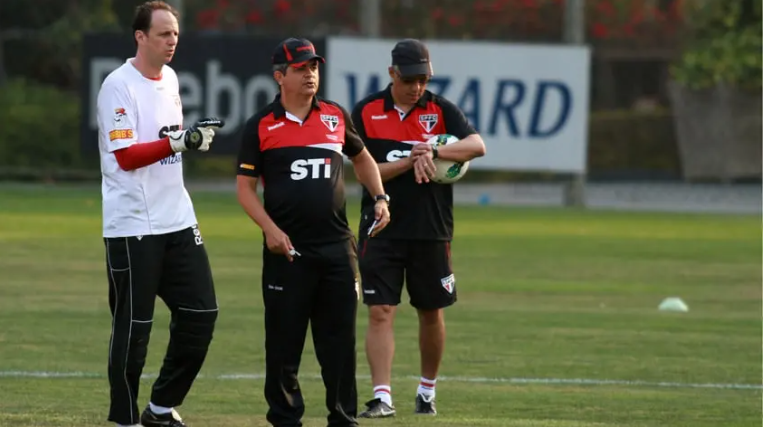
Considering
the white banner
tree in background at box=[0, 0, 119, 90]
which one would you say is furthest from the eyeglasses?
tree in background at box=[0, 0, 119, 90]

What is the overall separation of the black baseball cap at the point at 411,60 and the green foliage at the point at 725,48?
3141 centimetres

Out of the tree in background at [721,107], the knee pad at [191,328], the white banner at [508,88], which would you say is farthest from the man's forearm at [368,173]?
the tree in background at [721,107]

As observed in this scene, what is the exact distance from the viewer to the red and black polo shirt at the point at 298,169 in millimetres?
8594

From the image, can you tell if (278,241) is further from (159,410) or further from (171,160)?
(159,410)

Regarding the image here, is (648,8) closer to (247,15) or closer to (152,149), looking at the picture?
(247,15)

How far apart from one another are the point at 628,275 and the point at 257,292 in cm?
482

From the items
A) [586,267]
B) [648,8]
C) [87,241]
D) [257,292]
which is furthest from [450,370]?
[648,8]

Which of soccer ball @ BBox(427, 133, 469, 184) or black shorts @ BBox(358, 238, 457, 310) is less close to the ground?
soccer ball @ BBox(427, 133, 469, 184)

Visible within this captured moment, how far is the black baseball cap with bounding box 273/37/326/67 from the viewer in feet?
28.1

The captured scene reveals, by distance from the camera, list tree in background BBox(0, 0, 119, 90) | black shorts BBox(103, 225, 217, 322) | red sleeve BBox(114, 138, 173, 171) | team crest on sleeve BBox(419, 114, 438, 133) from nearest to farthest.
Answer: red sleeve BBox(114, 138, 173, 171)
black shorts BBox(103, 225, 217, 322)
team crest on sleeve BBox(419, 114, 438, 133)
tree in background BBox(0, 0, 119, 90)

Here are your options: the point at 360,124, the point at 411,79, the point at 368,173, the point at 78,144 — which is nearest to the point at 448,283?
the point at 360,124

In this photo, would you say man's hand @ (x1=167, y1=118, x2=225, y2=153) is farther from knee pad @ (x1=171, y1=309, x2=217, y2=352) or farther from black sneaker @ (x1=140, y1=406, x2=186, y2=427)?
black sneaker @ (x1=140, y1=406, x2=186, y2=427)

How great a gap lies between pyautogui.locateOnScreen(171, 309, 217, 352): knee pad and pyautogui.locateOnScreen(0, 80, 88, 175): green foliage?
29616mm

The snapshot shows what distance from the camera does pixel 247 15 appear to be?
48.6 meters
